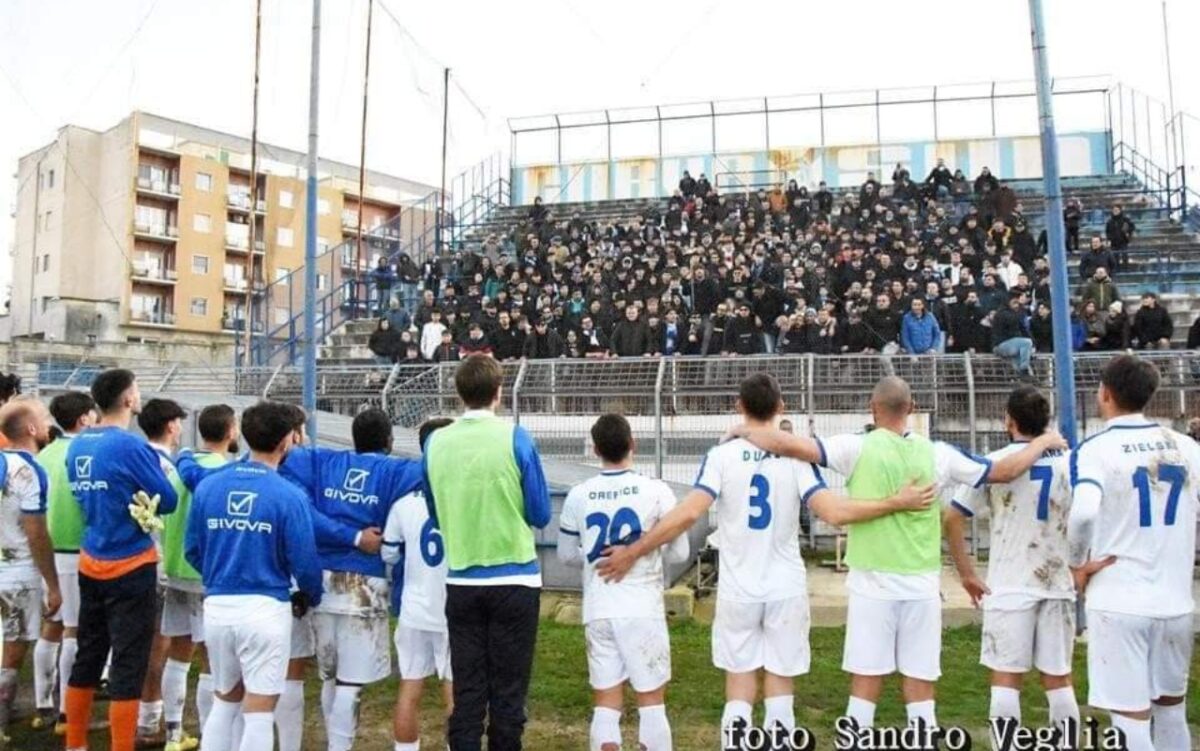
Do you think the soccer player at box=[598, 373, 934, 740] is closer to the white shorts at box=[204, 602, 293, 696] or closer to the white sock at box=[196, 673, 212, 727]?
the white shorts at box=[204, 602, 293, 696]

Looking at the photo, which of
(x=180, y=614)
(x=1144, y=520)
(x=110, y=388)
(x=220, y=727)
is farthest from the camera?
(x=180, y=614)

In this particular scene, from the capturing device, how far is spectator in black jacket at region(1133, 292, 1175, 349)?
46.6 ft

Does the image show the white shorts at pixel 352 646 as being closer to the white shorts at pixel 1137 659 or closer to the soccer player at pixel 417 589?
the soccer player at pixel 417 589

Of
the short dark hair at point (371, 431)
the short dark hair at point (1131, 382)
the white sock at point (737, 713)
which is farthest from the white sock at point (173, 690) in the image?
the short dark hair at point (1131, 382)

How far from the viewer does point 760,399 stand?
5.10 m

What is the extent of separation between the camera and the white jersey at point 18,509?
5.96 m

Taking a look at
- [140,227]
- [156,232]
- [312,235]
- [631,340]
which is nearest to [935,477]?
[312,235]

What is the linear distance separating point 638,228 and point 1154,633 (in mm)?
21912

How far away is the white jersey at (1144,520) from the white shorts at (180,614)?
4962 millimetres

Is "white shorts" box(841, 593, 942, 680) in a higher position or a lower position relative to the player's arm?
lower

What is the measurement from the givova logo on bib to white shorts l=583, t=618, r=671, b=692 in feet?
4.64

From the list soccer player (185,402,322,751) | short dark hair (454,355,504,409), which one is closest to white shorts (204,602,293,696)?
soccer player (185,402,322,751)

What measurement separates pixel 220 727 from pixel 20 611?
2.35 meters

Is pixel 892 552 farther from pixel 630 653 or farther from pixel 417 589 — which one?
pixel 417 589
